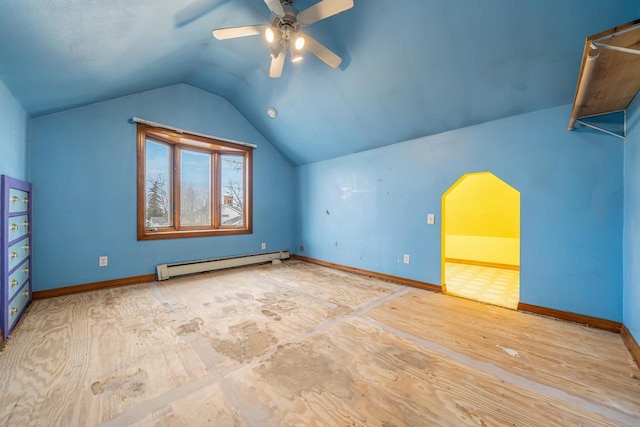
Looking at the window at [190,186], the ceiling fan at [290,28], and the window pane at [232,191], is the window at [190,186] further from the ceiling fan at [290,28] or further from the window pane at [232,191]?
the ceiling fan at [290,28]

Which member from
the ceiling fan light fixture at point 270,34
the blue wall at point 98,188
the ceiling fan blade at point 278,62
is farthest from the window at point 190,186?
the ceiling fan light fixture at point 270,34

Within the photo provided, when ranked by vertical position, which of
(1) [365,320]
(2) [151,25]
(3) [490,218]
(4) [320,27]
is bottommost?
(1) [365,320]

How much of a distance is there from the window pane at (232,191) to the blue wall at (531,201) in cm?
227

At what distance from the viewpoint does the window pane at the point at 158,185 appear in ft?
11.9

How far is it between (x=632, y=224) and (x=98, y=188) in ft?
18.1

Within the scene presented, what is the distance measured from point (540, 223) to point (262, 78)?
12.7 feet

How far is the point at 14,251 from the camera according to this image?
2113 millimetres

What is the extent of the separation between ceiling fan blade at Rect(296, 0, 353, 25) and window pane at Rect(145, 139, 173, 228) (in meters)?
3.04

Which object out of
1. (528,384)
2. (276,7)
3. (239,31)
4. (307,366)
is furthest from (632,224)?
(239,31)

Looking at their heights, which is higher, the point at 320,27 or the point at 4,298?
the point at 320,27

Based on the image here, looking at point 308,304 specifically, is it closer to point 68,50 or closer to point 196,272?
point 196,272

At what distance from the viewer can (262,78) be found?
345cm

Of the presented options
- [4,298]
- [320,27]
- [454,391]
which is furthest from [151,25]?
[454,391]

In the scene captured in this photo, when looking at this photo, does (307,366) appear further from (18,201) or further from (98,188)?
(98,188)
